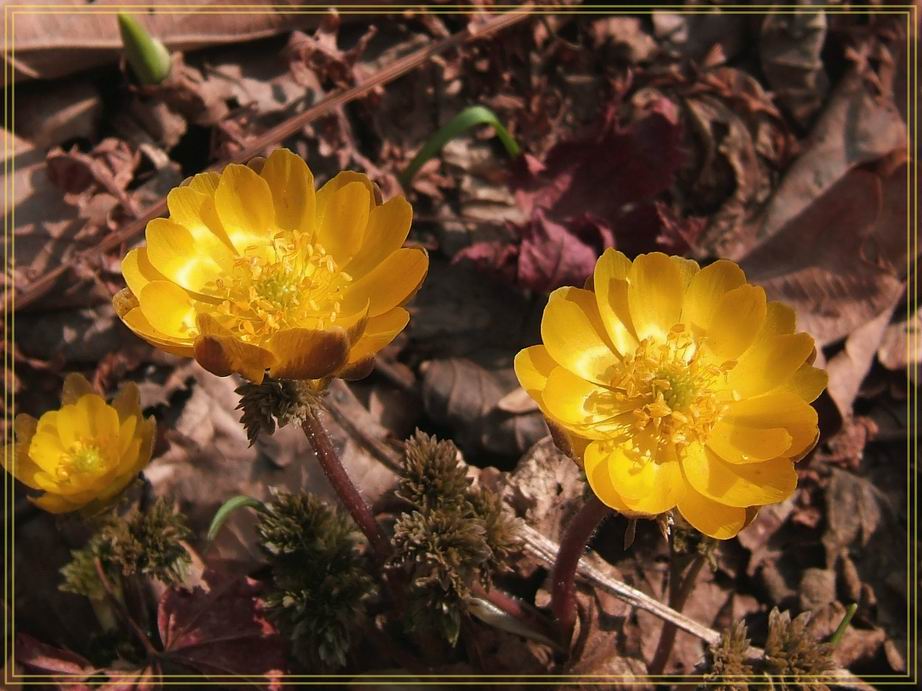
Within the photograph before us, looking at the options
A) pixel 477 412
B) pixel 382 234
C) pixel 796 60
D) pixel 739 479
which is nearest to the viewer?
pixel 739 479

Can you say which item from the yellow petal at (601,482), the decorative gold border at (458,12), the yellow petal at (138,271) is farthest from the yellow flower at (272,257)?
the decorative gold border at (458,12)

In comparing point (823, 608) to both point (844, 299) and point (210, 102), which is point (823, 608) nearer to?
point (844, 299)

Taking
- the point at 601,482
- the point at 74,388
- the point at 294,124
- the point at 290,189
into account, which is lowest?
the point at 74,388

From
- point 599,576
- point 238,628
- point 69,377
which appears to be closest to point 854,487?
point 599,576

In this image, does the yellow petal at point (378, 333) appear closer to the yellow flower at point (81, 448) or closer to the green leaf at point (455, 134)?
the yellow flower at point (81, 448)

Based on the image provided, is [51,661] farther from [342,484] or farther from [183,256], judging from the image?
[183,256]

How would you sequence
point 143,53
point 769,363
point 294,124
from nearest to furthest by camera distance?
point 769,363
point 143,53
point 294,124

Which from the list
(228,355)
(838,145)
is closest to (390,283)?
(228,355)
